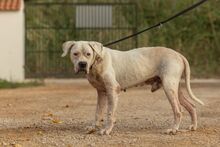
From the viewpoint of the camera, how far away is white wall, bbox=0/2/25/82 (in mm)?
23219

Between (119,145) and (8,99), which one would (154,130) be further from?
(8,99)

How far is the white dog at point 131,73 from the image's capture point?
10.9 meters

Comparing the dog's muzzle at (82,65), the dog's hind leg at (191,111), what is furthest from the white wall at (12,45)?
the dog's muzzle at (82,65)

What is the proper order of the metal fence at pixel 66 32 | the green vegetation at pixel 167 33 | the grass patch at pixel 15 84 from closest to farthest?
1. the grass patch at pixel 15 84
2. the metal fence at pixel 66 32
3. the green vegetation at pixel 167 33

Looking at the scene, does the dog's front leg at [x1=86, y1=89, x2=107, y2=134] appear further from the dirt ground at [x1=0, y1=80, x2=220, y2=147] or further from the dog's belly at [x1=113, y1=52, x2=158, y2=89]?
the dog's belly at [x1=113, y1=52, x2=158, y2=89]

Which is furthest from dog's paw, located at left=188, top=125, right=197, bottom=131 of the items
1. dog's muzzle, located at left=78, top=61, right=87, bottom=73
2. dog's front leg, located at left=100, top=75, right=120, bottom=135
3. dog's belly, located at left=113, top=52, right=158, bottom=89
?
dog's muzzle, located at left=78, top=61, right=87, bottom=73

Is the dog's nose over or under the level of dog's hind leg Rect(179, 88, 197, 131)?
over

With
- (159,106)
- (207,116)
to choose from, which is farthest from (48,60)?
(207,116)

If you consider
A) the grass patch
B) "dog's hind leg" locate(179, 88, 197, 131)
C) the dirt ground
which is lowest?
the grass patch

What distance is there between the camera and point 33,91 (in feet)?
66.1

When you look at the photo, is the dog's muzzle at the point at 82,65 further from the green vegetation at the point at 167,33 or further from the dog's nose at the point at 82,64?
the green vegetation at the point at 167,33

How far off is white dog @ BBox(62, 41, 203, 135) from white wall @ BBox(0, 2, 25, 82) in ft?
40.5

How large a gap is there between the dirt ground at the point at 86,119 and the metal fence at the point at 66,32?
13.4ft

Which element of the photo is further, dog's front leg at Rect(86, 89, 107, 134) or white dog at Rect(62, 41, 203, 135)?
dog's front leg at Rect(86, 89, 107, 134)
